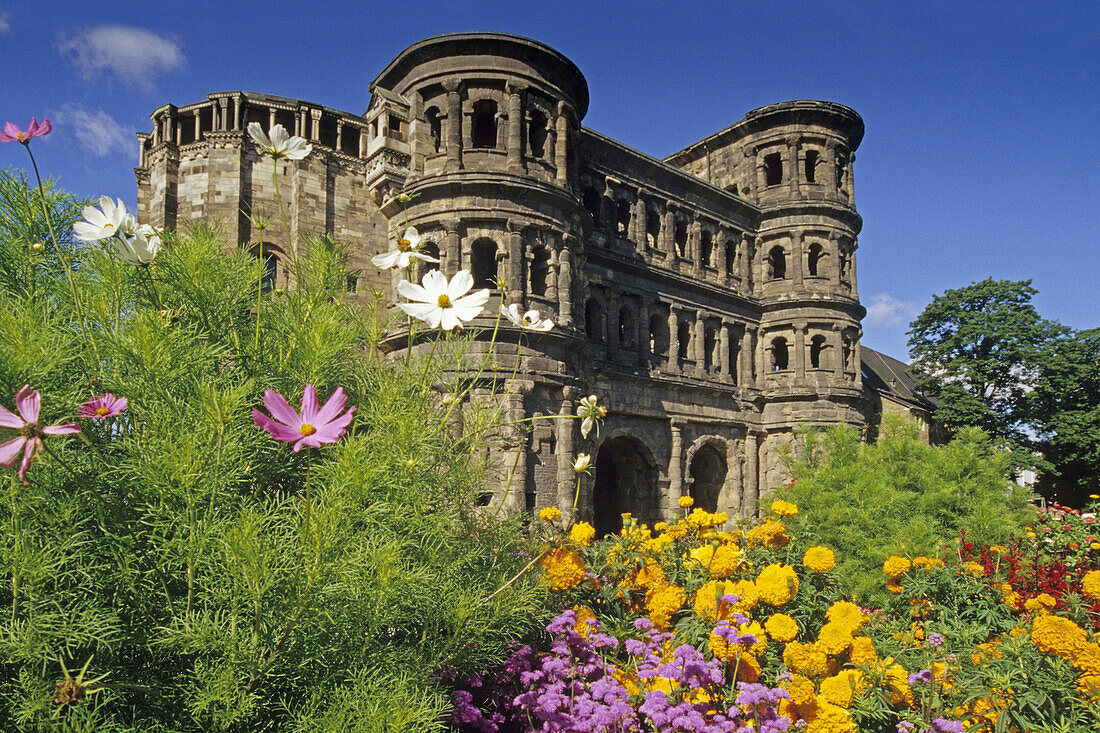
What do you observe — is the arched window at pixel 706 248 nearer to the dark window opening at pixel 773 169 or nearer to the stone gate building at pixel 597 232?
the stone gate building at pixel 597 232

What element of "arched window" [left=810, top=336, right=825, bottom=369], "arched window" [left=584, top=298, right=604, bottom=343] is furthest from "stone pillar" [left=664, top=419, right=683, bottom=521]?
"arched window" [left=810, top=336, right=825, bottom=369]

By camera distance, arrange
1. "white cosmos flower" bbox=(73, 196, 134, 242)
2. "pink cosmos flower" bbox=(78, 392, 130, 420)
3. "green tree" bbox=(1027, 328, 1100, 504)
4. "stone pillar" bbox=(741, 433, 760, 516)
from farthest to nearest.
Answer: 1. "green tree" bbox=(1027, 328, 1100, 504)
2. "stone pillar" bbox=(741, 433, 760, 516)
3. "white cosmos flower" bbox=(73, 196, 134, 242)
4. "pink cosmos flower" bbox=(78, 392, 130, 420)

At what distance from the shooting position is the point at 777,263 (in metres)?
22.9

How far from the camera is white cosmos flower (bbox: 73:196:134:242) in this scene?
2.79 m

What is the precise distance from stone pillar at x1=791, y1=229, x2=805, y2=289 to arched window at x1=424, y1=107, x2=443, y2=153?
12.2m

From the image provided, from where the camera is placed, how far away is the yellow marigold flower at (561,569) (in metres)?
3.69

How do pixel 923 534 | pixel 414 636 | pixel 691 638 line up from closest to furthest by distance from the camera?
pixel 414 636, pixel 691 638, pixel 923 534

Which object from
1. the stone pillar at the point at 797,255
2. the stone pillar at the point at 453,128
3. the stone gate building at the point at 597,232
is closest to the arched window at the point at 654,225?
the stone gate building at the point at 597,232

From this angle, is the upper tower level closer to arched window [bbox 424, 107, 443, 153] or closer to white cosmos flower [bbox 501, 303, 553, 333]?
arched window [bbox 424, 107, 443, 153]

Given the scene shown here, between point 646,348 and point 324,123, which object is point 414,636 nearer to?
point 324,123

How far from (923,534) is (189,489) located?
7056mm

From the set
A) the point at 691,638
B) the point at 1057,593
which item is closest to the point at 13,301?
the point at 691,638

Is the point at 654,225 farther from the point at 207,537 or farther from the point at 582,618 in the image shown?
the point at 207,537

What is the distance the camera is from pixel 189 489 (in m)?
2.20
